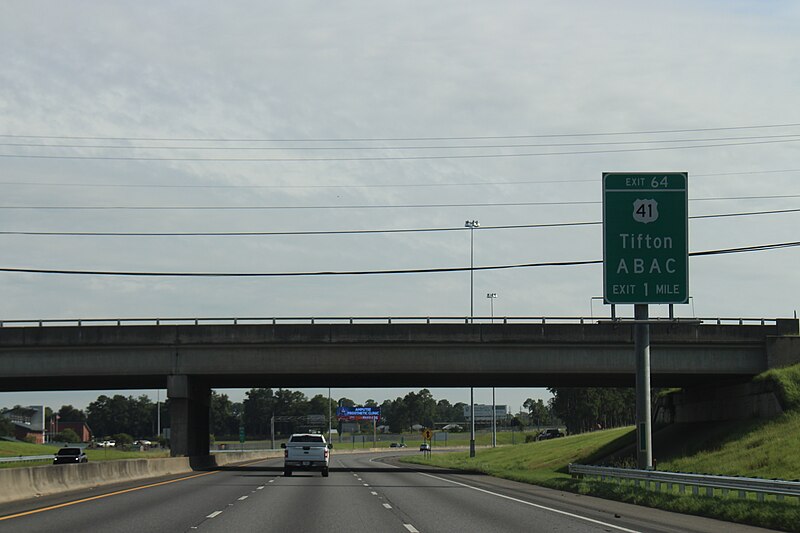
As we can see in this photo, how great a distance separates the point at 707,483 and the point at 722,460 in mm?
19679

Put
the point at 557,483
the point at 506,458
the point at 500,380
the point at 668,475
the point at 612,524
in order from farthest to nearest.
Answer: the point at 506,458 < the point at 500,380 < the point at 557,483 < the point at 668,475 < the point at 612,524

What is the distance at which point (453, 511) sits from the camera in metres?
22.9

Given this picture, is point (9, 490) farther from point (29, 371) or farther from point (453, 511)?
point (29, 371)

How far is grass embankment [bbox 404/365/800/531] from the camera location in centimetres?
2127

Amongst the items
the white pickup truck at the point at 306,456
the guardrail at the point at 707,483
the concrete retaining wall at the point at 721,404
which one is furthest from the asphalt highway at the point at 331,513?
the concrete retaining wall at the point at 721,404

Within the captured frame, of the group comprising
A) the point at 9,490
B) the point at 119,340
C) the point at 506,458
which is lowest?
the point at 506,458

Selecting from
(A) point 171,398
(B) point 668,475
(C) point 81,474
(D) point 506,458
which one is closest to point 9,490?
(C) point 81,474

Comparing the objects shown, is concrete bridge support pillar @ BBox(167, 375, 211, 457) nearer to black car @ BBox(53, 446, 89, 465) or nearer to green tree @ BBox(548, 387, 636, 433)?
black car @ BBox(53, 446, 89, 465)

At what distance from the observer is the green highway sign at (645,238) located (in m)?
30.8

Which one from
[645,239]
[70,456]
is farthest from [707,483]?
[70,456]

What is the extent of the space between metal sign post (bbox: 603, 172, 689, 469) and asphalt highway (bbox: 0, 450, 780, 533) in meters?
6.39

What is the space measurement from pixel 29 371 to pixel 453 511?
3906 centimetres

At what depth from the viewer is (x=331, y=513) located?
71.6 ft

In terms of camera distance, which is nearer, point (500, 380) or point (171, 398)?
point (171, 398)
